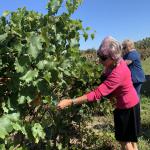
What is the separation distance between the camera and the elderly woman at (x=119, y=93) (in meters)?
4.91

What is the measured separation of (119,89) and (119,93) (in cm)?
6

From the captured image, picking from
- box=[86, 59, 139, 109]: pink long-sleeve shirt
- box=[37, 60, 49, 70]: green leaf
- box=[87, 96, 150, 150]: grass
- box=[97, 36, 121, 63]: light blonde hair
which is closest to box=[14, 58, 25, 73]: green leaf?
box=[37, 60, 49, 70]: green leaf

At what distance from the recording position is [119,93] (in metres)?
5.28

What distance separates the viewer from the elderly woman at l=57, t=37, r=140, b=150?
16.1 ft

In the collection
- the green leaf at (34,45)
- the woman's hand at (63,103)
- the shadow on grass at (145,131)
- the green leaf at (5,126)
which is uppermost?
the green leaf at (34,45)

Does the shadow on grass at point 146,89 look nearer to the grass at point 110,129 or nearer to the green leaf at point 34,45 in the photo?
the grass at point 110,129

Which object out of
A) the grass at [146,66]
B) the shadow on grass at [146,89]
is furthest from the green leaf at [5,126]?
the grass at [146,66]

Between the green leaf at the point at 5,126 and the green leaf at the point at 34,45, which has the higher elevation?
the green leaf at the point at 34,45

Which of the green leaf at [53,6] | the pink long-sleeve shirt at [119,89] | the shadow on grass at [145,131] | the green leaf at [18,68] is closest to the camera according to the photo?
the green leaf at [18,68]

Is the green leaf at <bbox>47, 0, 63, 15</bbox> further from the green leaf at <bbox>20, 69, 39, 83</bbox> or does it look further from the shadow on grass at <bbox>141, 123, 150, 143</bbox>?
the shadow on grass at <bbox>141, 123, 150, 143</bbox>

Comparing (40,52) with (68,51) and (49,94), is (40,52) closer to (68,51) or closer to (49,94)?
(49,94)

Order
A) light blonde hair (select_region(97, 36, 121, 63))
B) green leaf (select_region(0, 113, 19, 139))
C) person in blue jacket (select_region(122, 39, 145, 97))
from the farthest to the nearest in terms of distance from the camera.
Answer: person in blue jacket (select_region(122, 39, 145, 97)), light blonde hair (select_region(97, 36, 121, 63)), green leaf (select_region(0, 113, 19, 139))

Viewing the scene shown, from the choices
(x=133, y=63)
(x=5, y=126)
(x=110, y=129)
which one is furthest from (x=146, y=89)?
(x=5, y=126)

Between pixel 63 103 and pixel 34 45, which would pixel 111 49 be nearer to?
pixel 63 103
